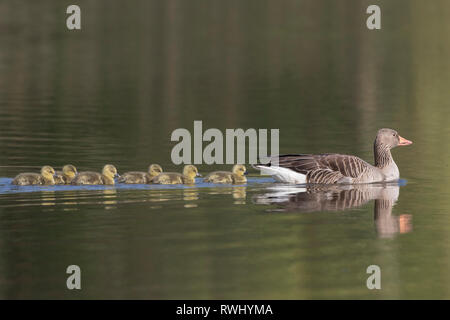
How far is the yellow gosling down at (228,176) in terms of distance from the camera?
75.2ft

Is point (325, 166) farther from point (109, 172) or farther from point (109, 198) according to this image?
point (109, 198)

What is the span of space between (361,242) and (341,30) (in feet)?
190

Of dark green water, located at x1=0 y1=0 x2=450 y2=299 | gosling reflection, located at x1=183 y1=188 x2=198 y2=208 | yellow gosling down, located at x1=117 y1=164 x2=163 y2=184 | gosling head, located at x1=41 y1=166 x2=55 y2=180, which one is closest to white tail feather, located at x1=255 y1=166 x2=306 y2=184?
dark green water, located at x1=0 y1=0 x2=450 y2=299

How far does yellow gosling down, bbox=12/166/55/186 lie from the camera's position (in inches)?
868

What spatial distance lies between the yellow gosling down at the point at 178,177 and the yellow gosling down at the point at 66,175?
1.69 m

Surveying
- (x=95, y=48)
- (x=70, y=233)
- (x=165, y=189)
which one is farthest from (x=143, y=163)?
(x=95, y=48)

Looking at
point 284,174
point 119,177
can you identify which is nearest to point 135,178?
point 119,177

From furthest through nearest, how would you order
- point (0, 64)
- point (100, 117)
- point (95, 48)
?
point (95, 48)
point (0, 64)
point (100, 117)

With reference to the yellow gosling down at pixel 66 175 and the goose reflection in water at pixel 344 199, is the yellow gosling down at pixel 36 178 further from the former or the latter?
the goose reflection in water at pixel 344 199

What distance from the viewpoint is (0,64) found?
54438 mm

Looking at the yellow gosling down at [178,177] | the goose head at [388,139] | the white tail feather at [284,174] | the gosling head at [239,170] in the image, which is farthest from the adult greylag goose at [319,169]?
the yellow gosling down at [178,177]

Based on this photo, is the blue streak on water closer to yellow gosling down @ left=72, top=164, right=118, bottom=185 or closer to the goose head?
yellow gosling down @ left=72, top=164, right=118, bottom=185

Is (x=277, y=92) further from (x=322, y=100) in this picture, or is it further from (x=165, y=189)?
(x=165, y=189)

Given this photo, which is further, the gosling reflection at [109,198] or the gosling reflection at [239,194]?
the gosling reflection at [239,194]
